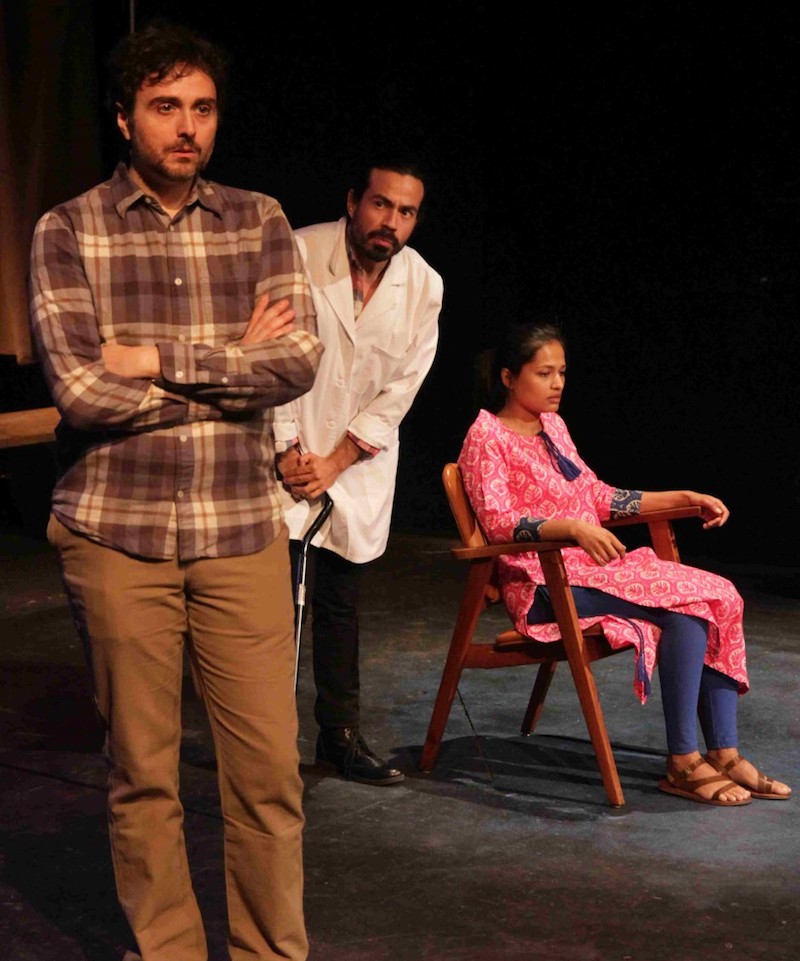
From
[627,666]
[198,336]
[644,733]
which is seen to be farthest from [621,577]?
[198,336]

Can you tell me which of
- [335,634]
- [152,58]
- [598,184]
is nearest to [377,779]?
[335,634]

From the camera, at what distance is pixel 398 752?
391 centimetres

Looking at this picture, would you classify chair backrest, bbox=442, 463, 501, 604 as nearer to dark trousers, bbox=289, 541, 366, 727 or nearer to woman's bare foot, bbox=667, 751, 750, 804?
dark trousers, bbox=289, 541, 366, 727

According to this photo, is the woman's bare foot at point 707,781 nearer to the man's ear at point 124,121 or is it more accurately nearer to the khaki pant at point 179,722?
the khaki pant at point 179,722

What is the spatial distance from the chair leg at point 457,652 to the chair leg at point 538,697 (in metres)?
0.34

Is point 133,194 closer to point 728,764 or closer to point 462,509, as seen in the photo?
point 462,509

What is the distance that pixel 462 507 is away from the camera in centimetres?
369

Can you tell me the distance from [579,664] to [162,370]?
5.08 feet

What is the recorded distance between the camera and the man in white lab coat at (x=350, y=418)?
3613 mm

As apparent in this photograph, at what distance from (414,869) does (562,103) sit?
4220 mm

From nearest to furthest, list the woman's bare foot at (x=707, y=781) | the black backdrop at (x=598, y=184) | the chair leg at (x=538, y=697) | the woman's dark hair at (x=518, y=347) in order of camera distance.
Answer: the woman's bare foot at (x=707, y=781) → the woman's dark hair at (x=518, y=347) → the chair leg at (x=538, y=697) → the black backdrop at (x=598, y=184)

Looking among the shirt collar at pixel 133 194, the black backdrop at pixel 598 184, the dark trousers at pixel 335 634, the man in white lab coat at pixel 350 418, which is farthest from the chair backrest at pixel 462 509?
the black backdrop at pixel 598 184

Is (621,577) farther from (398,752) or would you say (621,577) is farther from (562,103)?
(562,103)

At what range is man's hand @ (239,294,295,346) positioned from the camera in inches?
95.7
